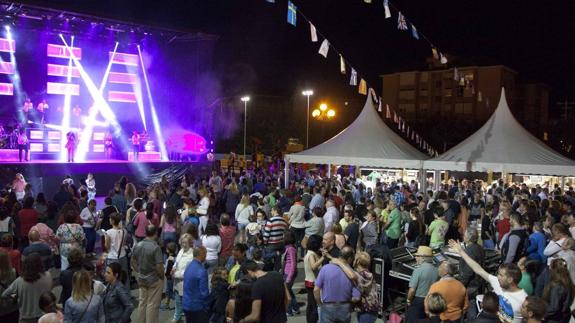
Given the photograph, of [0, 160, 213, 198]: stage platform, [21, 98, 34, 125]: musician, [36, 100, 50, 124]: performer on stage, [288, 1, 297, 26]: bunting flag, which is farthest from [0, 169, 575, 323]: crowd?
[36, 100, 50, 124]: performer on stage

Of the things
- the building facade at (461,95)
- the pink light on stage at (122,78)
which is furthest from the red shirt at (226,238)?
the building facade at (461,95)

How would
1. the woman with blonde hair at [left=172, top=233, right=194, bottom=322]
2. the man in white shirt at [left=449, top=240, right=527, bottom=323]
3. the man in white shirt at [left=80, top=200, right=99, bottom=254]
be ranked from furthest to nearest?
1. the man in white shirt at [left=80, top=200, right=99, bottom=254]
2. the woman with blonde hair at [left=172, top=233, right=194, bottom=322]
3. the man in white shirt at [left=449, top=240, right=527, bottom=323]

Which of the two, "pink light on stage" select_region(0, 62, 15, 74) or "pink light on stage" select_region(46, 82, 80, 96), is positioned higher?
"pink light on stage" select_region(0, 62, 15, 74)

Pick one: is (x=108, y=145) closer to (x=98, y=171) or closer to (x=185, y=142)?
(x=98, y=171)

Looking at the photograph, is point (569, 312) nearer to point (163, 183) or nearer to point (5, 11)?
point (163, 183)

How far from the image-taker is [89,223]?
8.24m

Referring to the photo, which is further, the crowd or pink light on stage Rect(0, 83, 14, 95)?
pink light on stage Rect(0, 83, 14, 95)

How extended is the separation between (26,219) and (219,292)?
4.22m

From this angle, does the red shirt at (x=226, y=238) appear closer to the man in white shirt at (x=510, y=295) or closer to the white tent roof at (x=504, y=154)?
the man in white shirt at (x=510, y=295)

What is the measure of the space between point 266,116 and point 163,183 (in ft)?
114

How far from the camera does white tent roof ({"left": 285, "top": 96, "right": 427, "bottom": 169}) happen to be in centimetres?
1567

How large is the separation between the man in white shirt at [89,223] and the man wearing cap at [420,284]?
5.22 m

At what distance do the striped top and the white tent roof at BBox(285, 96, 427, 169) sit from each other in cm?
868

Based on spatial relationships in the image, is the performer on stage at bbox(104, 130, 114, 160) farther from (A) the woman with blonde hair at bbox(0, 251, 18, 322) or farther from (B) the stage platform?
(A) the woman with blonde hair at bbox(0, 251, 18, 322)
